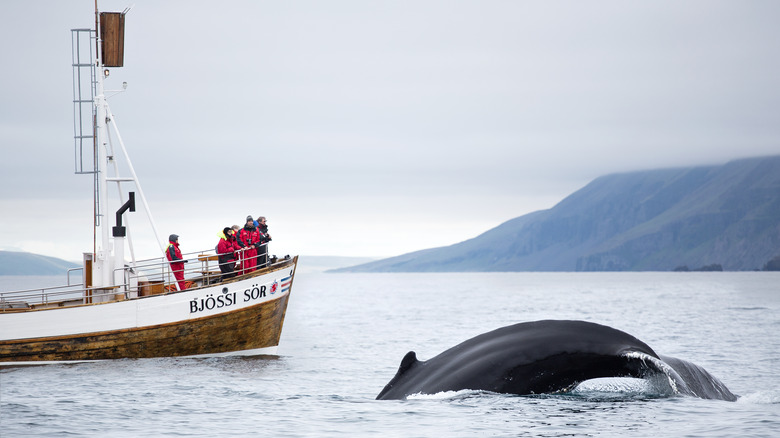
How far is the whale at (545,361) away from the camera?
7.22m

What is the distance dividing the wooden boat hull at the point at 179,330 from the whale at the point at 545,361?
18176 millimetres

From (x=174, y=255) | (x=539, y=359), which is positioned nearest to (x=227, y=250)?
(x=174, y=255)

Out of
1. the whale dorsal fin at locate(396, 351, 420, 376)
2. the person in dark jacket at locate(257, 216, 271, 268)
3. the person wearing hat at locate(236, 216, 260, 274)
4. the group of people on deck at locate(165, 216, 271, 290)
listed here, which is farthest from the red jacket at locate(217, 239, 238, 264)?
the whale dorsal fin at locate(396, 351, 420, 376)

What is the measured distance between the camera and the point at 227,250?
2612cm

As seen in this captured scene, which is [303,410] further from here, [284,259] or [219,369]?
[284,259]

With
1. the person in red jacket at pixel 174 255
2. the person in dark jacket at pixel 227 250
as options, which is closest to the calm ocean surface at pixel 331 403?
the person in dark jacket at pixel 227 250

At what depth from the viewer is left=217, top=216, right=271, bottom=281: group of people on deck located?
25941 mm

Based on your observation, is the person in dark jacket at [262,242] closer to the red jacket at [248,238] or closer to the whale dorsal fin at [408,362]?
the red jacket at [248,238]

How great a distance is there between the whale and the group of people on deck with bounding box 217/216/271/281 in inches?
707

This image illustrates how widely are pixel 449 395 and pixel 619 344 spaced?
1.81m

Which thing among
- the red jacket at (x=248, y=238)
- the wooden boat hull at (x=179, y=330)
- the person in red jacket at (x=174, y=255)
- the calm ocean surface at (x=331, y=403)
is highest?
the red jacket at (x=248, y=238)

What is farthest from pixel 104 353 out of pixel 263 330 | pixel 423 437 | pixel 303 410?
pixel 423 437

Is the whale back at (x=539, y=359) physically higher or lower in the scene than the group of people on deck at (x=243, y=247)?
lower

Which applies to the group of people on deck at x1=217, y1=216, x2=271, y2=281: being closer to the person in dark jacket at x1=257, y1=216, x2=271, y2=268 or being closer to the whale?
the person in dark jacket at x1=257, y1=216, x2=271, y2=268
